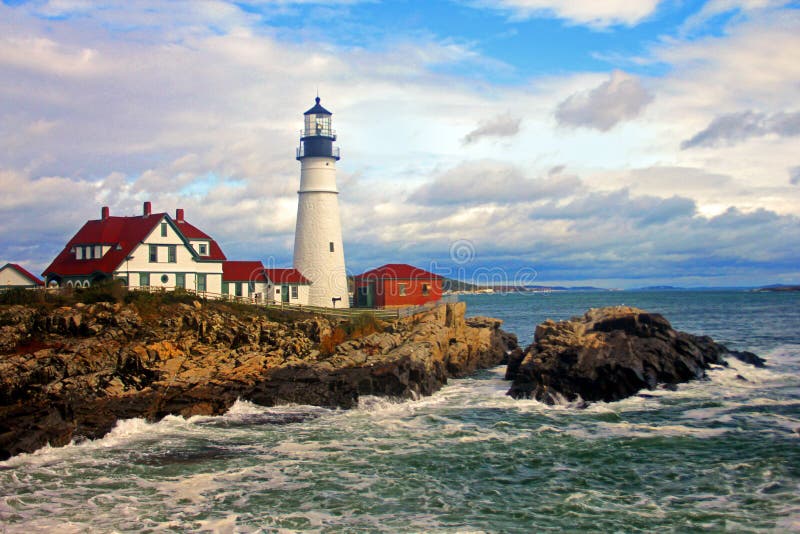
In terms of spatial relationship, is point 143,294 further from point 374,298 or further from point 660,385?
point 660,385

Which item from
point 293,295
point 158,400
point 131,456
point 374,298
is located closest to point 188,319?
point 158,400

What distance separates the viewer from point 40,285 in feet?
104

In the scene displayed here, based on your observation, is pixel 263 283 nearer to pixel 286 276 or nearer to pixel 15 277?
pixel 286 276

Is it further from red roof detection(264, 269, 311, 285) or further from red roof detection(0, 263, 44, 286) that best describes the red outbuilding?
red roof detection(0, 263, 44, 286)

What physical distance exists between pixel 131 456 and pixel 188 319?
9.49m

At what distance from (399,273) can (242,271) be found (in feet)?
31.4

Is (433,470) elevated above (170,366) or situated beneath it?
situated beneath

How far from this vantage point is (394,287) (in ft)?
134

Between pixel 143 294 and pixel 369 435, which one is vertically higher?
pixel 143 294

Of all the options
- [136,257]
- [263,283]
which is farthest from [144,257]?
[263,283]

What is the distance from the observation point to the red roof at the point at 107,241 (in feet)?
103

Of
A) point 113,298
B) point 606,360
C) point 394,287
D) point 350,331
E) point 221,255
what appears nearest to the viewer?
point 606,360

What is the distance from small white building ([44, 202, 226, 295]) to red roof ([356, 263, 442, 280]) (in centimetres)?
1014

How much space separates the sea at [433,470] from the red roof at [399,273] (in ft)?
61.6
